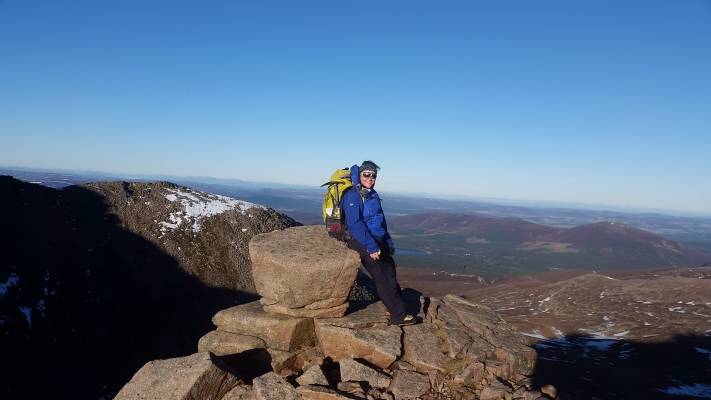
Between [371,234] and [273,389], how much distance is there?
5649mm

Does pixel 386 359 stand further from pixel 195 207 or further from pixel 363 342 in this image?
pixel 195 207

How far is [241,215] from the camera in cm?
4166

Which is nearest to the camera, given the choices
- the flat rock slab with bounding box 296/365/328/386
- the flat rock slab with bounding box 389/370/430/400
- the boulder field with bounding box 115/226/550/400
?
the boulder field with bounding box 115/226/550/400

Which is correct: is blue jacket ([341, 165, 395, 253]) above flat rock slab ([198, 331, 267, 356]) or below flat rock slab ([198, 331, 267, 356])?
above

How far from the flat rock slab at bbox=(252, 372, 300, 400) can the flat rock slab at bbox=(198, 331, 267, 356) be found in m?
3.01

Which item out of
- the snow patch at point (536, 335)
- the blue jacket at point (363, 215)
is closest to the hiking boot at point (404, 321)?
the blue jacket at point (363, 215)

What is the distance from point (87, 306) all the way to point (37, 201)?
12618mm

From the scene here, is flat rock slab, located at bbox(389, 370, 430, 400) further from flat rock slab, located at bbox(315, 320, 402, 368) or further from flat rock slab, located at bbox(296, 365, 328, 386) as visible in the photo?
flat rock slab, located at bbox(296, 365, 328, 386)

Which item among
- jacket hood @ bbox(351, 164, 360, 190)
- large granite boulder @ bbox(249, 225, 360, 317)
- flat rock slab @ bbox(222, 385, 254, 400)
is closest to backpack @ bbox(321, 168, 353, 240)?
jacket hood @ bbox(351, 164, 360, 190)

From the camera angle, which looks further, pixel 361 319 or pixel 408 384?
pixel 361 319

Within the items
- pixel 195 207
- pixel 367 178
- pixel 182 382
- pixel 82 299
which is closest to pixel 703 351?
pixel 367 178

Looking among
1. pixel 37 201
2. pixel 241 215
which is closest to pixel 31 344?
pixel 37 201

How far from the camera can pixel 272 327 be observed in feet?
45.5

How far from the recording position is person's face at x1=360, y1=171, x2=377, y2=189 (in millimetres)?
12883
